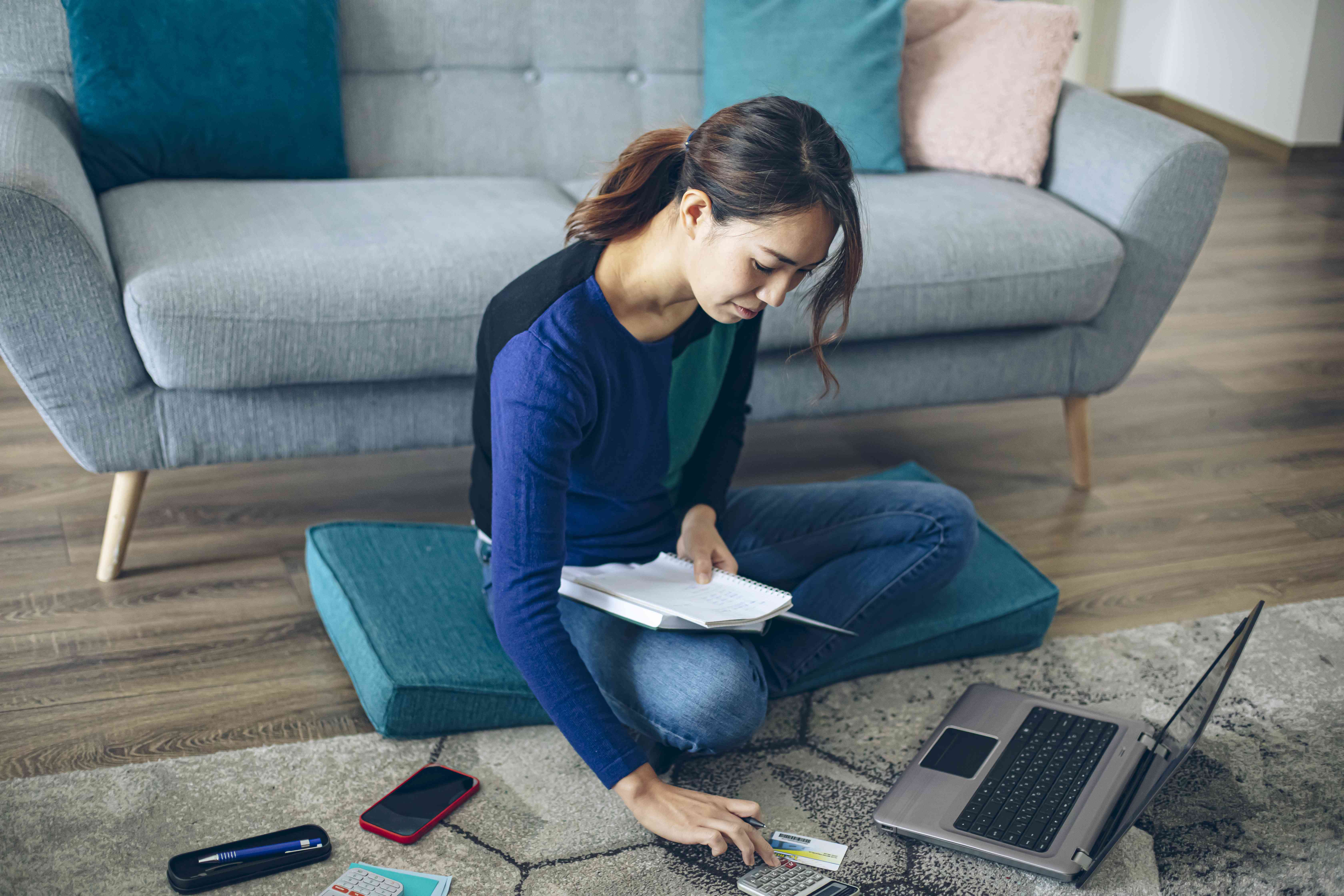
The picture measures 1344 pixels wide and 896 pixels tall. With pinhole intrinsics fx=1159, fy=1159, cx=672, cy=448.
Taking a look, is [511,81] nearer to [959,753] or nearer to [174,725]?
[174,725]

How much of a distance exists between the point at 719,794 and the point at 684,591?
10.5 inches

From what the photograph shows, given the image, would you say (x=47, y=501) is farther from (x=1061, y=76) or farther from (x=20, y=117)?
(x=1061, y=76)

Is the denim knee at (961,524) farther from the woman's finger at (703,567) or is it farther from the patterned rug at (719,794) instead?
the woman's finger at (703,567)

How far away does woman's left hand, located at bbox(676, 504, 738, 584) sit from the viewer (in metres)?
1.50

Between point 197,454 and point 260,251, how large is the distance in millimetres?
329

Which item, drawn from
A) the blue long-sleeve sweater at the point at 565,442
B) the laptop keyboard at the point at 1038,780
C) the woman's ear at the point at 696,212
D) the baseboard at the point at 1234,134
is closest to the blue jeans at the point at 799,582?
the blue long-sleeve sweater at the point at 565,442

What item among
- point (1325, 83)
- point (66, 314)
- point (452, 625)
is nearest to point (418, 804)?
point (452, 625)

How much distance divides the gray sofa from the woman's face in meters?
0.38

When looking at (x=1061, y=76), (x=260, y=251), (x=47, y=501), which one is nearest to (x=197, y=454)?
(x=260, y=251)

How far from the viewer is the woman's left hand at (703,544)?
1505 millimetres

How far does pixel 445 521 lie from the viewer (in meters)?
2.07

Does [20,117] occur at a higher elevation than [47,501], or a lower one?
higher

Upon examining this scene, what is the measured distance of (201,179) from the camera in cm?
214

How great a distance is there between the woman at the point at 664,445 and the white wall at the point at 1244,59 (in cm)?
384
